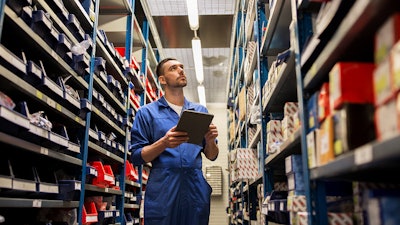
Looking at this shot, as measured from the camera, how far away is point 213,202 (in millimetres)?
11219

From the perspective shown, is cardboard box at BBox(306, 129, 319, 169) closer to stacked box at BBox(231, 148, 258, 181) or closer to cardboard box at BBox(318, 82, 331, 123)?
cardboard box at BBox(318, 82, 331, 123)

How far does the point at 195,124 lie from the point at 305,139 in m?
1.05

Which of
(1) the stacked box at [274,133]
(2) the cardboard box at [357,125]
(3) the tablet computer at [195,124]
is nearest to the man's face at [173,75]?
(3) the tablet computer at [195,124]

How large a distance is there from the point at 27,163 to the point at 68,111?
0.47 meters

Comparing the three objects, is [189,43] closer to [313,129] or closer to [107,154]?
[107,154]

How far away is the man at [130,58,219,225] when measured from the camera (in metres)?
2.70

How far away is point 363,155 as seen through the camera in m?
1.04

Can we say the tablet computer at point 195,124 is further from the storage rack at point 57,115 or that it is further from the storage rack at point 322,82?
the storage rack at point 57,115

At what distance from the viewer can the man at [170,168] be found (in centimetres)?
270

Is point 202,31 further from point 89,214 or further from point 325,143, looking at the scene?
point 325,143

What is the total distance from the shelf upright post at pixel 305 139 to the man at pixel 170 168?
1.10 m

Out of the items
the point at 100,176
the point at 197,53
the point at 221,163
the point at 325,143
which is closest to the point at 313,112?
the point at 325,143

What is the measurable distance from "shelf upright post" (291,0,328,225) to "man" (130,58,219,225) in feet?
3.60

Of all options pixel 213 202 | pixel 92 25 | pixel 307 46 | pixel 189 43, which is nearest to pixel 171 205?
pixel 307 46
